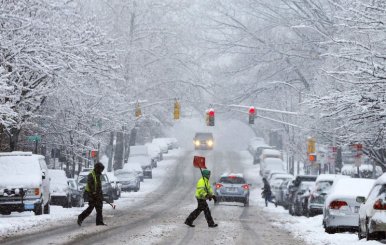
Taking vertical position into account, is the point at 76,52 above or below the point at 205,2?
below

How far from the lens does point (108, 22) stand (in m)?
67.4

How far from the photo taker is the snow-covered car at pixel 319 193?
102ft

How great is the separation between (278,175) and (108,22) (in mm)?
18845

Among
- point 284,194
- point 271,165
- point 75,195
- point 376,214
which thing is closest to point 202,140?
point 271,165

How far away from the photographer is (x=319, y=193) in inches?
1232

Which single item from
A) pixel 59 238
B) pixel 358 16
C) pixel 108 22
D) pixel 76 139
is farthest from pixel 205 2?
pixel 59 238

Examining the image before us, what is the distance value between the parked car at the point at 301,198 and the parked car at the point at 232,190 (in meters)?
8.28

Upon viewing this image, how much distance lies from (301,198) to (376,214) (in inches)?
677

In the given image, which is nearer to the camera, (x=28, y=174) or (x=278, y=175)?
(x=28, y=174)

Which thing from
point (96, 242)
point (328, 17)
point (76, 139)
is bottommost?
point (96, 242)

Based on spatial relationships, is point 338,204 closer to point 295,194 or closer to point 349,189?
point 349,189

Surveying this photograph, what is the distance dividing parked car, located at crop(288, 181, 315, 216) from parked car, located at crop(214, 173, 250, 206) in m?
8.28

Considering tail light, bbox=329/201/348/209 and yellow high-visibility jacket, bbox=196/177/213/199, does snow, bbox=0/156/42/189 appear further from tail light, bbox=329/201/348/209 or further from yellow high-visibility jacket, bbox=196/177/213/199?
tail light, bbox=329/201/348/209

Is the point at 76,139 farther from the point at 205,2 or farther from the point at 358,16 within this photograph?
the point at 358,16
